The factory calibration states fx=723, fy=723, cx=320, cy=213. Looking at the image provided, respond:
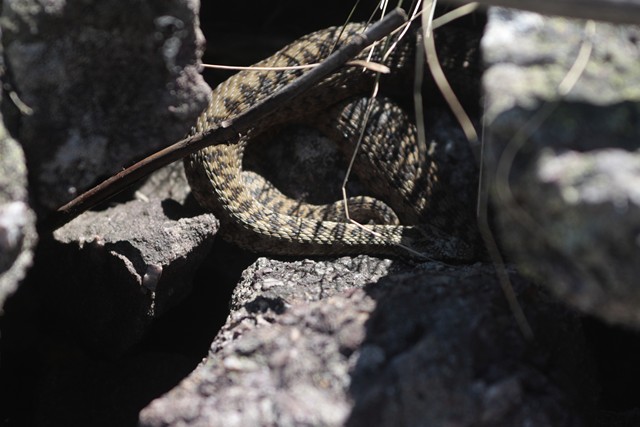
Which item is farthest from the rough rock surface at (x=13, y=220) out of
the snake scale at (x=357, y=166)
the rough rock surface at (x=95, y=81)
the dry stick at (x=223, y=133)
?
the snake scale at (x=357, y=166)

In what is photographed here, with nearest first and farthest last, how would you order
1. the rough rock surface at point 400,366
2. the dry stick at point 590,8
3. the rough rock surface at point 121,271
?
the dry stick at point 590,8, the rough rock surface at point 400,366, the rough rock surface at point 121,271

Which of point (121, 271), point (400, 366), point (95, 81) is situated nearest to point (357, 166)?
point (121, 271)

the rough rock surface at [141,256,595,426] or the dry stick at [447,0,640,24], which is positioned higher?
the dry stick at [447,0,640,24]

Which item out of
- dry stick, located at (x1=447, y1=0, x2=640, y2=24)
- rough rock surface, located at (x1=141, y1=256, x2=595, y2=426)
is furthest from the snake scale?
dry stick, located at (x1=447, y1=0, x2=640, y2=24)

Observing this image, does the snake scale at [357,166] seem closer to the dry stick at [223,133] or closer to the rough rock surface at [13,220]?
the dry stick at [223,133]

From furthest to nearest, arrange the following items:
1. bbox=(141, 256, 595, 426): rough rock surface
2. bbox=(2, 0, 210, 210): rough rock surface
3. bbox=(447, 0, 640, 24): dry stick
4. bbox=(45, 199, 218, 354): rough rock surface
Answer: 1. bbox=(45, 199, 218, 354): rough rock surface
2. bbox=(2, 0, 210, 210): rough rock surface
3. bbox=(141, 256, 595, 426): rough rock surface
4. bbox=(447, 0, 640, 24): dry stick

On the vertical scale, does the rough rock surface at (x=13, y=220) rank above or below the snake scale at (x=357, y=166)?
above

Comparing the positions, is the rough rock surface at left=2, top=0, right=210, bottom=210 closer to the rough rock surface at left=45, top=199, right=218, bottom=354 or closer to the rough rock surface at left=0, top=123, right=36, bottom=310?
the rough rock surface at left=0, top=123, right=36, bottom=310

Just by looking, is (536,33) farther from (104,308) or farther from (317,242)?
(104,308)
